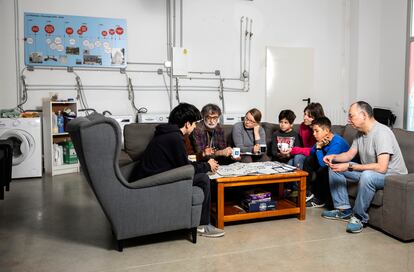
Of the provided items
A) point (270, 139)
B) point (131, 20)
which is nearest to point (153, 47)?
point (131, 20)

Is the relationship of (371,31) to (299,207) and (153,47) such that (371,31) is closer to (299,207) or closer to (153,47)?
(153,47)

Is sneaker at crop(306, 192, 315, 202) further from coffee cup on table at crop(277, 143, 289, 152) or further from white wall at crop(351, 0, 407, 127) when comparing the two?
white wall at crop(351, 0, 407, 127)

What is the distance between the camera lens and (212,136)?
3.66 metres

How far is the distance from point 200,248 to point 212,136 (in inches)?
54.0

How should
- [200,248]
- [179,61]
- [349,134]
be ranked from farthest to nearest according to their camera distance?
[179,61]
[349,134]
[200,248]

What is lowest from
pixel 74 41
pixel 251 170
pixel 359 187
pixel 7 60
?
pixel 359 187

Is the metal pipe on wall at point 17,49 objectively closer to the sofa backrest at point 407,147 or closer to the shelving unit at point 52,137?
the shelving unit at point 52,137

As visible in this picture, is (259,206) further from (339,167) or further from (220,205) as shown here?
(339,167)

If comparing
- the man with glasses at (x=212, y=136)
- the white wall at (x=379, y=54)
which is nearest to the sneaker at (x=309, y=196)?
the man with glasses at (x=212, y=136)

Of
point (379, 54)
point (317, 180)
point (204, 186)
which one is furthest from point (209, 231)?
point (379, 54)

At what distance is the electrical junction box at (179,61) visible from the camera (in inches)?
230

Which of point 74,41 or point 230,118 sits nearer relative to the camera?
point 74,41

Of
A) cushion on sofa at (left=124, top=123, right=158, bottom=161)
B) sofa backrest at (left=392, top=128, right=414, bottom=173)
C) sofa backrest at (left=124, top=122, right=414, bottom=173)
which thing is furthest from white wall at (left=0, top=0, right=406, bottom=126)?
sofa backrest at (left=392, top=128, right=414, bottom=173)

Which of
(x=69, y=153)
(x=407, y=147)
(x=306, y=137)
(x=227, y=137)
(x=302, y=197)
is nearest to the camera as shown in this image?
(x=302, y=197)
